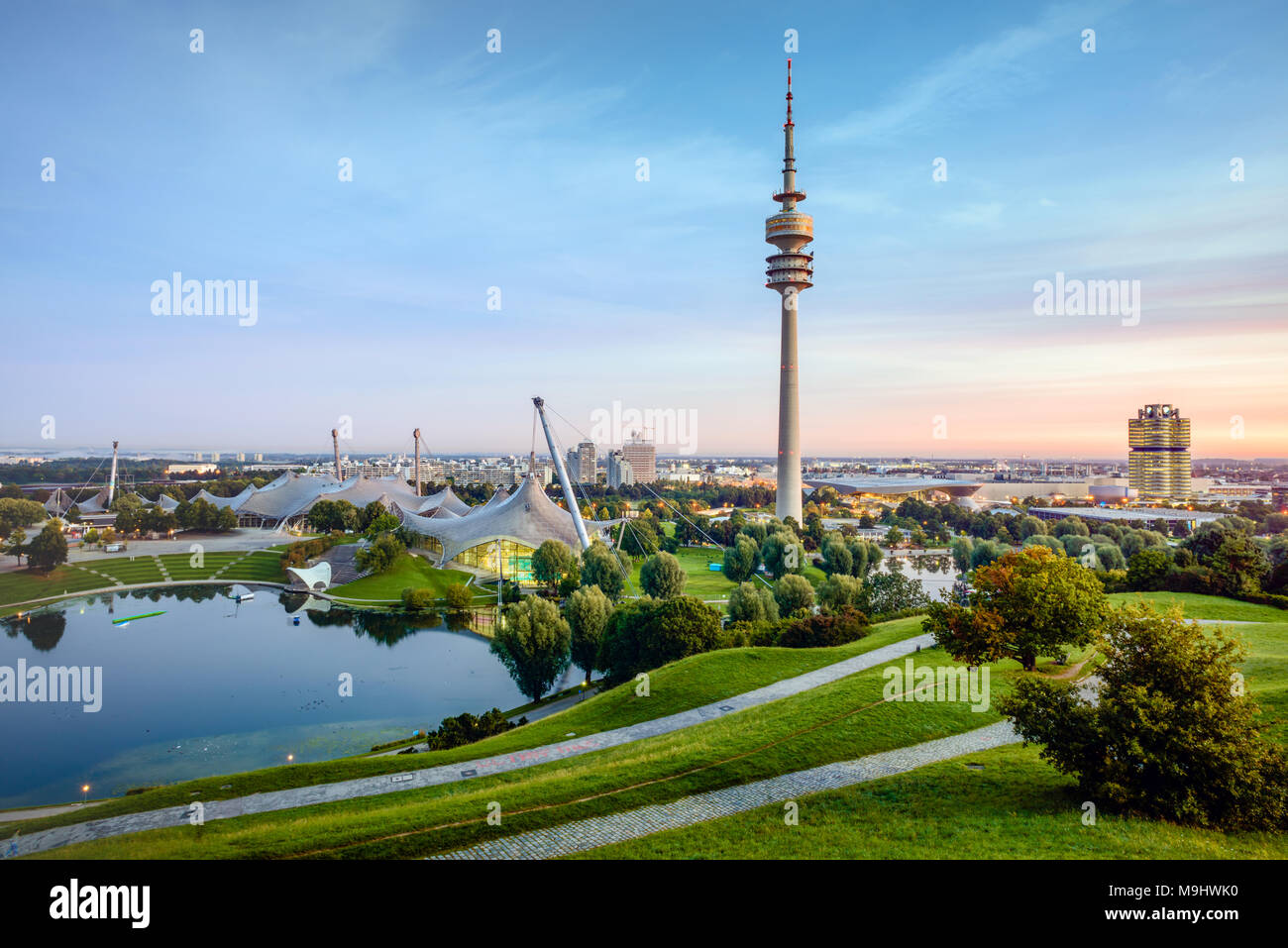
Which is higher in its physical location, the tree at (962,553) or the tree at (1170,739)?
the tree at (1170,739)

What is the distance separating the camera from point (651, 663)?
2595cm

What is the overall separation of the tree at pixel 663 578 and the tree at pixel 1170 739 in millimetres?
30279

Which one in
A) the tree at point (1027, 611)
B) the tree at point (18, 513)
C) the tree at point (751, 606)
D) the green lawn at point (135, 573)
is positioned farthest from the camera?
the tree at point (18, 513)

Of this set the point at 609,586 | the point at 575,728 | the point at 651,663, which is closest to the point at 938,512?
the point at 609,586

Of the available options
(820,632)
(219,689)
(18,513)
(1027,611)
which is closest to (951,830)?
(1027,611)

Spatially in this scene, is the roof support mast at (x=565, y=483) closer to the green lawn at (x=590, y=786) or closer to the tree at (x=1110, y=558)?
the green lawn at (x=590, y=786)

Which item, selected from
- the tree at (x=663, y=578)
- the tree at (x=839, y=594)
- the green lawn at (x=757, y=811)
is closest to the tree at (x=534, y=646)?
the green lawn at (x=757, y=811)

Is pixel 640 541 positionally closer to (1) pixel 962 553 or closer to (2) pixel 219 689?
(1) pixel 962 553

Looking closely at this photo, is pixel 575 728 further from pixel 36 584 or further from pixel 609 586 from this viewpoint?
pixel 36 584

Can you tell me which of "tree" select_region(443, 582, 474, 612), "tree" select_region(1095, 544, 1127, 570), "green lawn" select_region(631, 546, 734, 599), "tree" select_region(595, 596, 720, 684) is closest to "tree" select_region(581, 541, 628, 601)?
"green lawn" select_region(631, 546, 734, 599)

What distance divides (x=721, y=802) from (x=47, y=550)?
2233 inches

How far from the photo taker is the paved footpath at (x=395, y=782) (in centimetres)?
1427

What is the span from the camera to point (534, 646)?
26.2 m

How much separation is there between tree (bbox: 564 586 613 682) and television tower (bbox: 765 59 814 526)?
45191mm
